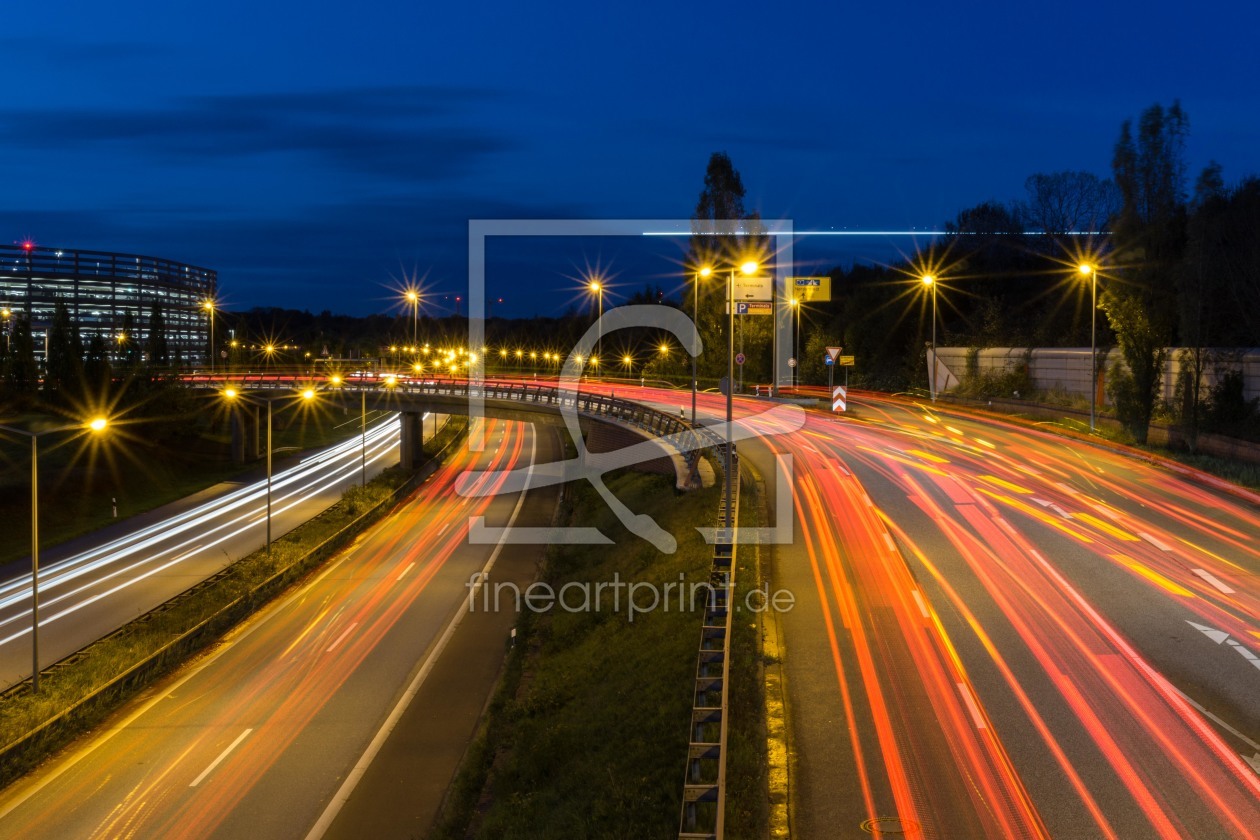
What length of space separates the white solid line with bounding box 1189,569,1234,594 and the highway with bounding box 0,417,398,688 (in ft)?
90.0

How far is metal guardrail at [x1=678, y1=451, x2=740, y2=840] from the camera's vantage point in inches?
432

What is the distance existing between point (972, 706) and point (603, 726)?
6781mm

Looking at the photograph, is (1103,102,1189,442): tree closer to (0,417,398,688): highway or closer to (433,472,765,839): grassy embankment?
(433,472,765,839): grassy embankment

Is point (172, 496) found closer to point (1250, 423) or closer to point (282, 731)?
point (282, 731)

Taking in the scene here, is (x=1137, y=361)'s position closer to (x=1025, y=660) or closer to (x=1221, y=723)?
(x=1025, y=660)

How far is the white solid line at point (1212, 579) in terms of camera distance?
792 inches

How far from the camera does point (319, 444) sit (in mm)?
90062

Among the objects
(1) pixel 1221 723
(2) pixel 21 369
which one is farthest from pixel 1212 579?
(2) pixel 21 369

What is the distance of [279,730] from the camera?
2242cm

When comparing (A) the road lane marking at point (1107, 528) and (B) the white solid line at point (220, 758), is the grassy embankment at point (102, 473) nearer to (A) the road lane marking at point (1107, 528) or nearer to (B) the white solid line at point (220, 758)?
(B) the white solid line at point (220, 758)

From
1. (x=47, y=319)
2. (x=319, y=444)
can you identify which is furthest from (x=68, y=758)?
(x=47, y=319)

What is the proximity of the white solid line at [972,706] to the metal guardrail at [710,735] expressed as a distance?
331 centimetres

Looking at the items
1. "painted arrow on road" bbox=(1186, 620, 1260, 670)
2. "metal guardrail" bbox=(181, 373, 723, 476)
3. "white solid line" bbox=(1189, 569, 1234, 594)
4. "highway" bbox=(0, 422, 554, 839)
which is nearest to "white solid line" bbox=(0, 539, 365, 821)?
"highway" bbox=(0, 422, 554, 839)

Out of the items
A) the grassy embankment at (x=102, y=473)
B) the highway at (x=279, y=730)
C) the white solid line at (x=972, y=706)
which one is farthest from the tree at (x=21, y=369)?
the white solid line at (x=972, y=706)
